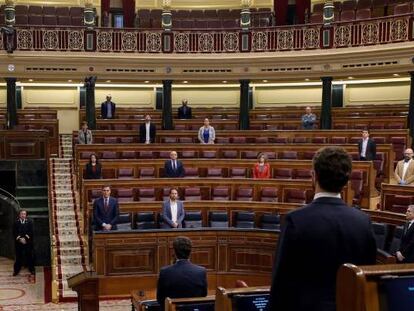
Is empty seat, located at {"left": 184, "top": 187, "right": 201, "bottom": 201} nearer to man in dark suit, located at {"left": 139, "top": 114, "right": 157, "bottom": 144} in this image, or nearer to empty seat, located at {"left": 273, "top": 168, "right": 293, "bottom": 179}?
empty seat, located at {"left": 273, "top": 168, "right": 293, "bottom": 179}

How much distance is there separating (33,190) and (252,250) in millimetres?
5674

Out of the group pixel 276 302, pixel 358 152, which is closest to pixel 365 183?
pixel 358 152

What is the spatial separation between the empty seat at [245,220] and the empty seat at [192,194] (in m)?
0.95

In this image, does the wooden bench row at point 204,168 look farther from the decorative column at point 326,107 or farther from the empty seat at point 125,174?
the decorative column at point 326,107

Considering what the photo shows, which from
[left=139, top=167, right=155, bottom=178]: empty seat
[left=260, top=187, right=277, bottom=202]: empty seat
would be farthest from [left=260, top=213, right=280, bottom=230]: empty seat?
[left=139, top=167, right=155, bottom=178]: empty seat

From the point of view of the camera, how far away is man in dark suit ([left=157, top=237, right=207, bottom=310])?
3.62 metres

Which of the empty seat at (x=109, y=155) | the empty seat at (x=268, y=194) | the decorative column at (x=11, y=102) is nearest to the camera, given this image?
the empty seat at (x=268, y=194)

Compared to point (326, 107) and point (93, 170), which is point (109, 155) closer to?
point (93, 170)

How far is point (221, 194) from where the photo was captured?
9133mm

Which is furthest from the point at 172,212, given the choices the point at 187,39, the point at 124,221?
the point at 187,39

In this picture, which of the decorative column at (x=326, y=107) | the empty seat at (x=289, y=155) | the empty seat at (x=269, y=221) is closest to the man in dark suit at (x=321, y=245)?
the empty seat at (x=269, y=221)

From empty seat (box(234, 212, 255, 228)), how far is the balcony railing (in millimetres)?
6661

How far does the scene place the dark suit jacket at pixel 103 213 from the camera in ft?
25.1

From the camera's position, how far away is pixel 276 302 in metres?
1.56
